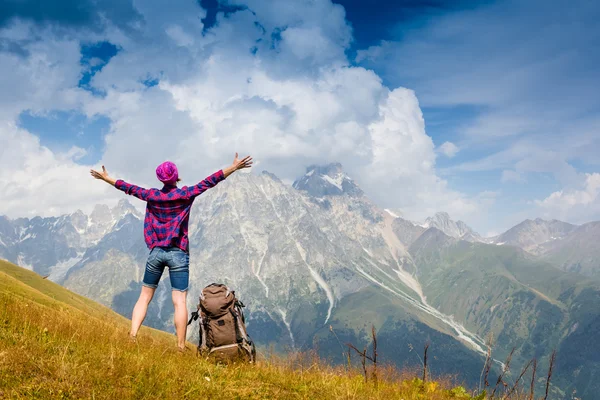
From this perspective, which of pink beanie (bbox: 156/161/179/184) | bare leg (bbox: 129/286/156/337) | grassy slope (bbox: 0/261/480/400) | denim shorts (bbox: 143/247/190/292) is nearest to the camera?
grassy slope (bbox: 0/261/480/400)

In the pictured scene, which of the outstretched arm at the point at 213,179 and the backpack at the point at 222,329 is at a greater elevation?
Result: the outstretched arm at the point at 213,179

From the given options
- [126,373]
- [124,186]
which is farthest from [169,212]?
[126,373]

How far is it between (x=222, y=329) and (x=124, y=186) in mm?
4129

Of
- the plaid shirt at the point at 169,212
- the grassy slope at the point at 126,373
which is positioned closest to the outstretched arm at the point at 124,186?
the plaid shirt at the point at 169,212

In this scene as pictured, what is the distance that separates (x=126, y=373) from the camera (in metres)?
6.01

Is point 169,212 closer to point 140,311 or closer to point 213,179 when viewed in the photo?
point 213,179

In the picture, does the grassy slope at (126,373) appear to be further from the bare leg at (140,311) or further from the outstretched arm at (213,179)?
the outstretched arm at (213,179)

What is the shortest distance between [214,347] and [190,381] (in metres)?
2.98

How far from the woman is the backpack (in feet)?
1.56

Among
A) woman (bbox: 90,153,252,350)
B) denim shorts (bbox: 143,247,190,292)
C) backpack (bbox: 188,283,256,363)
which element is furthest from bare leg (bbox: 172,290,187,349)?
backpack (bbox: 188,283,256,363)

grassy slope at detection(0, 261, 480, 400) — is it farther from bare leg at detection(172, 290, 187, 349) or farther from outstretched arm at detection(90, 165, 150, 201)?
outstretched arm at detection(90, 165, 150, 201)

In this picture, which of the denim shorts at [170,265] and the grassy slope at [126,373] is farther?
the denim shorts at [170,265]

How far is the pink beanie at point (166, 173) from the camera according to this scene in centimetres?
952

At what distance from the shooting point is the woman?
30.6 feet
